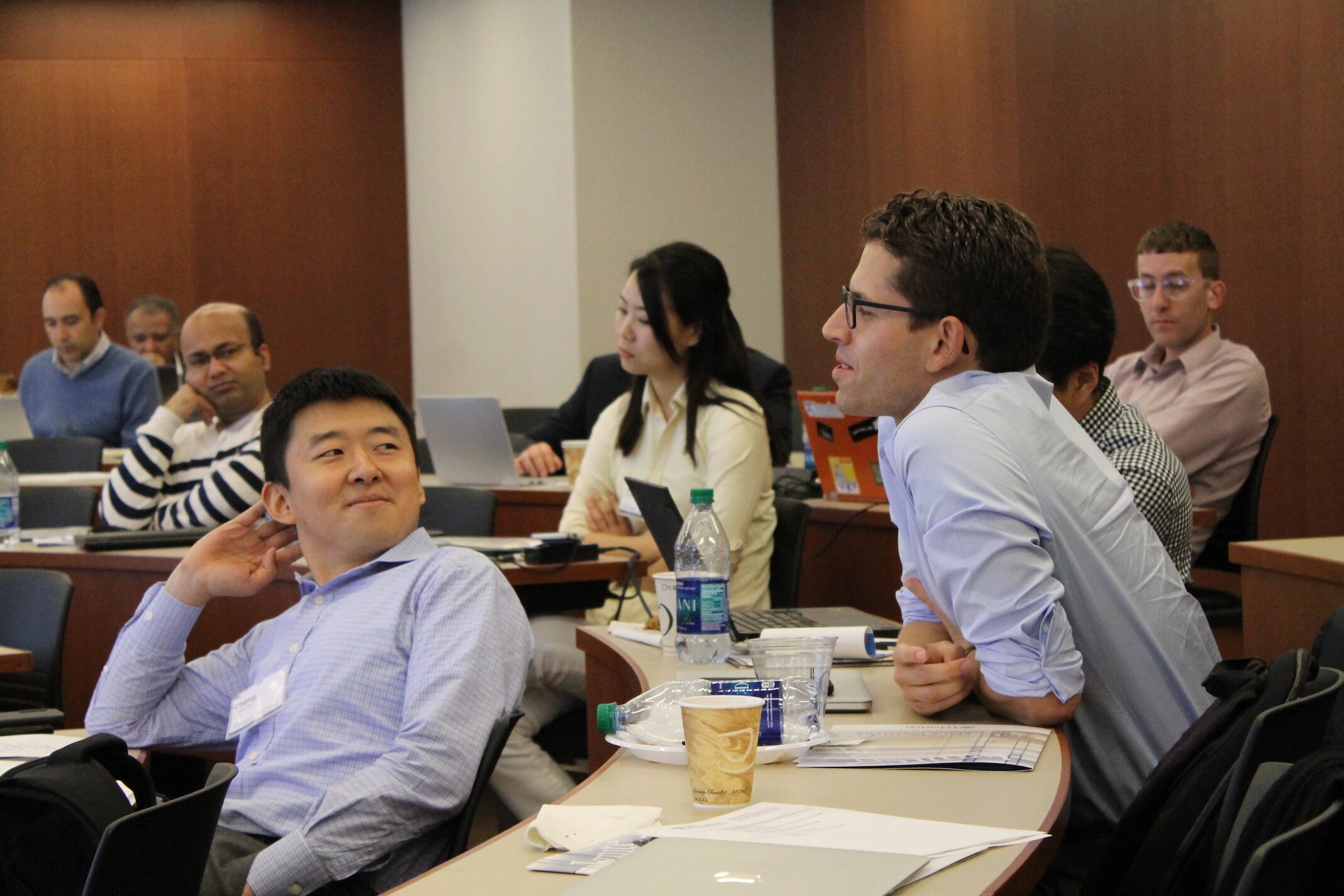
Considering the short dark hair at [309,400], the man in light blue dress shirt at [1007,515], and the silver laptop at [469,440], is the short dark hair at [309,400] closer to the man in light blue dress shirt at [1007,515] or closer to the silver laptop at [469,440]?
the man in light blue dress shirt at [1007,515]

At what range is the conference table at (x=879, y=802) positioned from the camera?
1.19 m

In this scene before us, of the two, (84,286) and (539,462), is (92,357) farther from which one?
(539,462)

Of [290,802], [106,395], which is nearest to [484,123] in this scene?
[106,395]

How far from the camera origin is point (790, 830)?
4.12 feet

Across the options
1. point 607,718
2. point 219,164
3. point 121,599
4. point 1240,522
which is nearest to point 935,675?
point 607,718

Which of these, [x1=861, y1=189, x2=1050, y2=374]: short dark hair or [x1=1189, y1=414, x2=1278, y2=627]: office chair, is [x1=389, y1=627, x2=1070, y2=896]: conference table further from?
[x1=1189, y1=414, x2=1278, y2=627]: office chair

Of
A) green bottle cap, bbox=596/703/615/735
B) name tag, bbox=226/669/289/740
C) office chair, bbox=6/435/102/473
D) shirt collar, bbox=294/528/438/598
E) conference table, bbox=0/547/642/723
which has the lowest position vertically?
conference table, bbox=0/547/642/723

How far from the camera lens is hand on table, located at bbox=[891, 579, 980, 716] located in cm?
168

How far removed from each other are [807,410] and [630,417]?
0.66 meters

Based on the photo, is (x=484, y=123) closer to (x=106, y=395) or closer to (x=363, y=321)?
(x=363, y=321)

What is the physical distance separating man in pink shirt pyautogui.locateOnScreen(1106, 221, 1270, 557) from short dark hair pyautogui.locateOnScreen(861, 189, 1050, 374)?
2.22 metres

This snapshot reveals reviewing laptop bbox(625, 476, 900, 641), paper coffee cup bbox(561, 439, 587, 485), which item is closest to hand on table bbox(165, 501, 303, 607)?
laptop bbox(625, 476, 900, 641)

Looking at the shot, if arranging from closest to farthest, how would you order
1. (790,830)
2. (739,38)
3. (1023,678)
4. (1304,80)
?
1. (790,830)
2. (1023,678)
3. (1304,80)
4. (739,38)

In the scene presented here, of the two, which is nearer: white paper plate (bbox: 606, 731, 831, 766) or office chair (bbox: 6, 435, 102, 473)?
white paper plate (bbox: 606, 731, 831, 766)
